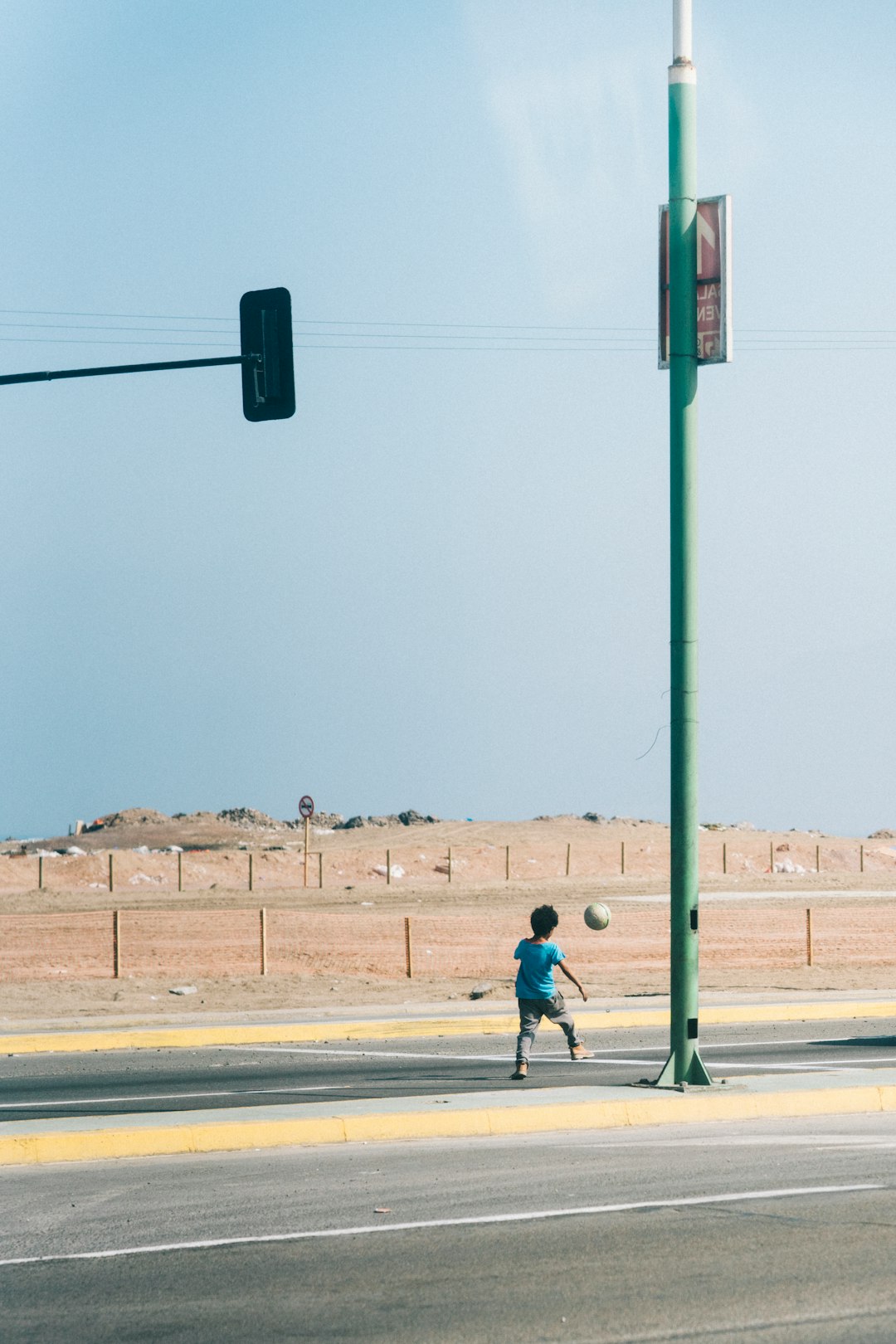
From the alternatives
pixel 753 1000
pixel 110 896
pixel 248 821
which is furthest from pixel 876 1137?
pixel 248 821

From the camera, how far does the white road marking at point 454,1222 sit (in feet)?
26.8

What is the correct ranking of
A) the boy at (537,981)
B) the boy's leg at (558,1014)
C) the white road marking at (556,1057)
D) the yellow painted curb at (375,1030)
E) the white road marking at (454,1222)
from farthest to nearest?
the yellow painted curb at (375,1030)
the white road marking at (556,1057)
the boy's leg at (558,1014)
the boy at (537,981)
the white road marking at (454,1222)

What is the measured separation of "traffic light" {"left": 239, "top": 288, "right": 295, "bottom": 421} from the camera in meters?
15.6

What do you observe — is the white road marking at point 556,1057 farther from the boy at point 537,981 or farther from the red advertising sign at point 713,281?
the red advertising sign at point 713,281

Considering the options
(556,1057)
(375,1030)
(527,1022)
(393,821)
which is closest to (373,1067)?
(556,1057)

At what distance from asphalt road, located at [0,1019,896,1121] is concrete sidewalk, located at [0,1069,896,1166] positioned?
1.23 m

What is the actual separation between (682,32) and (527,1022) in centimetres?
860

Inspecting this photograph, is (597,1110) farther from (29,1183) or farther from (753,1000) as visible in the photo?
(753,1000)

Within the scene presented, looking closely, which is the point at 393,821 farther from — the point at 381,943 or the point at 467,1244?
the point at 467,1244

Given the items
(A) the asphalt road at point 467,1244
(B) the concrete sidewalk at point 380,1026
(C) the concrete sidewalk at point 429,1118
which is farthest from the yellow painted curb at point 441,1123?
(B) the concrete sidewalk at point 380,1026

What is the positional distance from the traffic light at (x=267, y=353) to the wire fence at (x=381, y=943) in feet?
48.0

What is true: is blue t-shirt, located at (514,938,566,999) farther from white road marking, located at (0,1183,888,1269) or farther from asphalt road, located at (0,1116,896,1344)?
white road marking, located at (0,1183,888,1269)

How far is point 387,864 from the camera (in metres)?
61.4

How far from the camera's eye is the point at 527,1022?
14680mm
